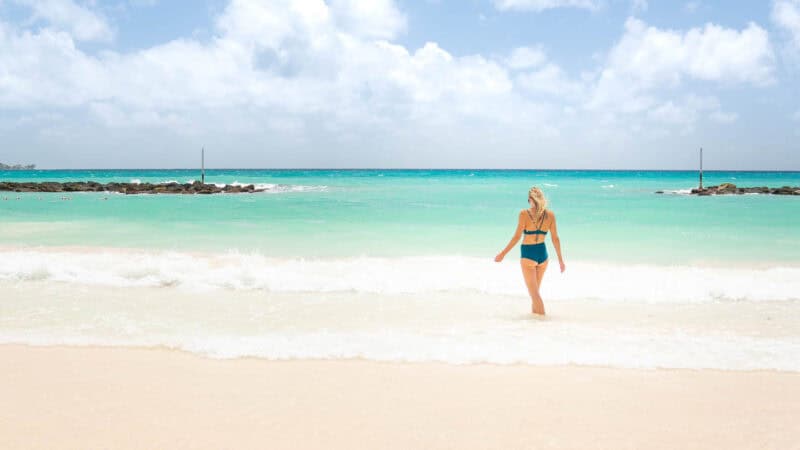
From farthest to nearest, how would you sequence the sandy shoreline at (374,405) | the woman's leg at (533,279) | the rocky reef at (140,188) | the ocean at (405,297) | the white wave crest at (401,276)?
the rocky reef at (140,188)
the white wave crest at (401,276)
the woman's leg at (533,279)
the ocean at (405,297)
the sandy shoreline at (374,405)

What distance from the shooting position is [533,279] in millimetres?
6715

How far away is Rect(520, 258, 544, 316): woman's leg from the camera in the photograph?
664 cm

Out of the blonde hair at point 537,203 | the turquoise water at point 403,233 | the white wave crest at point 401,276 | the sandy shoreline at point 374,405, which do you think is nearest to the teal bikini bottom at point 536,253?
the blonde hair at point 537,203


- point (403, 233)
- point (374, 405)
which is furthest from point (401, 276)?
point (403, 233)

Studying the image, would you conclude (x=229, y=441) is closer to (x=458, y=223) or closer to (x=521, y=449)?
(x=521, y=449)

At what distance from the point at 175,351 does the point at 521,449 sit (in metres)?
3.34

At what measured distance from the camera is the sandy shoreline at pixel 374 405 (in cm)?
355

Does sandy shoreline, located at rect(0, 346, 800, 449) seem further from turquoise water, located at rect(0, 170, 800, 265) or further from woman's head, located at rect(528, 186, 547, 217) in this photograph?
turquoise water, located at rect(0, 170, 800, 265)

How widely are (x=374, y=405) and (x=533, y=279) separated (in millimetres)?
3262

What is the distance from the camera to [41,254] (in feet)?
39.0

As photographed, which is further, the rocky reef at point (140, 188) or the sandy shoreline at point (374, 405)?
the rocky reef at point (140, 188)

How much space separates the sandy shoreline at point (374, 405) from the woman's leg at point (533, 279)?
1.98 metres

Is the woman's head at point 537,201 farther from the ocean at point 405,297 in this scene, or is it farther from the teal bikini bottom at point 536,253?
the ocean at point 405,297

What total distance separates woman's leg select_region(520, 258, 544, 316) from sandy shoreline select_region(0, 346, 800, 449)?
6.49 feet
